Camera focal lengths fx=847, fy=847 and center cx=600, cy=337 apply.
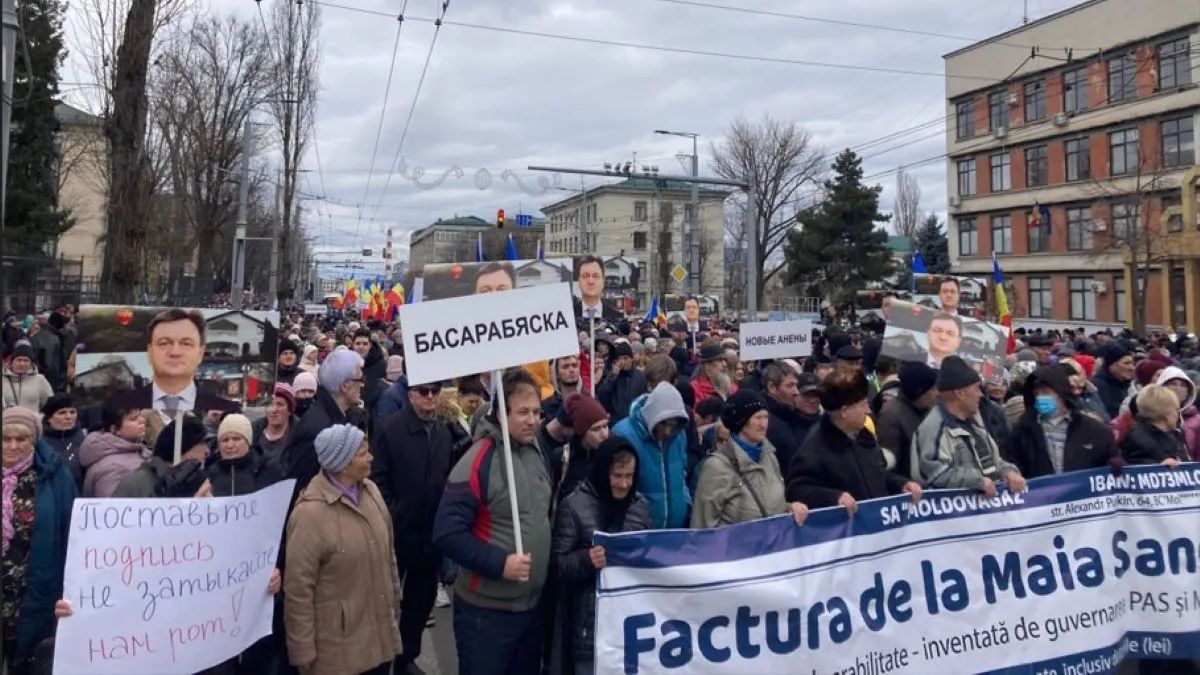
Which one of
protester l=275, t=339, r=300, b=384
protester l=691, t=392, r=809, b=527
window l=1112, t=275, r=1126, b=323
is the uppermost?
window l=1112, t=275, r=1126, b=323

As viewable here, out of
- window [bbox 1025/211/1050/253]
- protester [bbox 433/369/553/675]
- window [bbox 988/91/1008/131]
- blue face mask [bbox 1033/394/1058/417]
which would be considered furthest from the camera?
window [bbox 988/91/1008/131]

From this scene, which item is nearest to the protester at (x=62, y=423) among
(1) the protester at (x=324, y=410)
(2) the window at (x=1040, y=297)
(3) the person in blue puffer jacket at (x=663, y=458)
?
(1) the protester at (x=324, y=410)

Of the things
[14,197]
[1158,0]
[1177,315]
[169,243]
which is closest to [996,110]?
[1158,0]

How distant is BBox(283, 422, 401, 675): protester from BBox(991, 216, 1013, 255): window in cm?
4805

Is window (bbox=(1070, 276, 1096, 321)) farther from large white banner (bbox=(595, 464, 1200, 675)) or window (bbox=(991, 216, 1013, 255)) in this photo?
large white banner (bbox=(595, 464, 1200, 675))

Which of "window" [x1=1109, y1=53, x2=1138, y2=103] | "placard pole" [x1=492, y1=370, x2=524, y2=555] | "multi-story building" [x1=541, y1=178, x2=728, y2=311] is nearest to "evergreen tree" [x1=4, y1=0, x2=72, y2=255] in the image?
"placard pole" [x1=492, y1=370, x2=524, y2=555]

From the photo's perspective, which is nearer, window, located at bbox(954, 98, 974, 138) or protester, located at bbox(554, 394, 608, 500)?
protester, located at bbox(554, 394, 608, 500)

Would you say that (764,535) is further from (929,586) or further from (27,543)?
(27,543)

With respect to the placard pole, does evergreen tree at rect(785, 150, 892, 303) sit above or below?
above

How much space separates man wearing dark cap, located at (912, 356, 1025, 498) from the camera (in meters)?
4.71

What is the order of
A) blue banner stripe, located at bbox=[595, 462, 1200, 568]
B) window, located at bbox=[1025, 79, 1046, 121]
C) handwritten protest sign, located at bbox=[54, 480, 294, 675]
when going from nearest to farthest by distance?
handwritten protest sign, located at bbox=[54, 480, 294, 675] → blue banner stripe, located at bbox=[595, 462, 1200, 568] → window, located at bbox=[1025, 79, 1046, 121]

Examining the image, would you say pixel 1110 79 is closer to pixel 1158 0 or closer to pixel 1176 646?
pixel 1158 0

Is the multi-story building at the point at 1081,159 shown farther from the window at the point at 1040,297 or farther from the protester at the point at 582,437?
the protester at the point at 582,437

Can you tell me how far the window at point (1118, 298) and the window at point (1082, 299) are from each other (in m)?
1.05
